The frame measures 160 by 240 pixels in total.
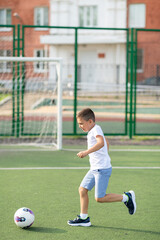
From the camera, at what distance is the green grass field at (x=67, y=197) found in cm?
492

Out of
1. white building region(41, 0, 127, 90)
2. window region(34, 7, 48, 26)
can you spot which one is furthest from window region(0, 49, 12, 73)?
window region(34, 7, 48, 26)

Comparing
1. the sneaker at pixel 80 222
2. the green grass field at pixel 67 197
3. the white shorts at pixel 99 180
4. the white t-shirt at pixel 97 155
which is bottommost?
the green grass field at pixel 67 197

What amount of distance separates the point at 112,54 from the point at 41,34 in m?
5.51

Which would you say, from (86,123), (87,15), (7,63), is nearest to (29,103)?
(7,63)

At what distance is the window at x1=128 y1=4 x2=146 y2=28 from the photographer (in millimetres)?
31578

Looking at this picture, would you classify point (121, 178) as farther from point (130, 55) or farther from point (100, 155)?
point (130, 55)

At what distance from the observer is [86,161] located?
900 centimetres

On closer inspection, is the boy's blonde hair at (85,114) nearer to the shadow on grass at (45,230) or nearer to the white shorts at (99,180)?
the white shorts at (99,180)

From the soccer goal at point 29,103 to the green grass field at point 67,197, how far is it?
1664 millimetres

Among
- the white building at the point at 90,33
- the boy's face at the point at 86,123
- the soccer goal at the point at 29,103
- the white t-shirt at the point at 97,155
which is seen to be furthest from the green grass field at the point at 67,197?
the white building at the point at 90,33

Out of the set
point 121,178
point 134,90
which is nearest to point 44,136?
point 134,90

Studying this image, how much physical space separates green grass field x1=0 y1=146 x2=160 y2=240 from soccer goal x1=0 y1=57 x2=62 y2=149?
166cm

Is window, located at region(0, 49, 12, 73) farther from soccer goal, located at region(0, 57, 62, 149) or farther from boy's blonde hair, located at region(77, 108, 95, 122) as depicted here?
boy's blonde hair, located at region(77, 108, 95, 122)

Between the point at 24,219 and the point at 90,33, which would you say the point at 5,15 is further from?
the point at 24,219
